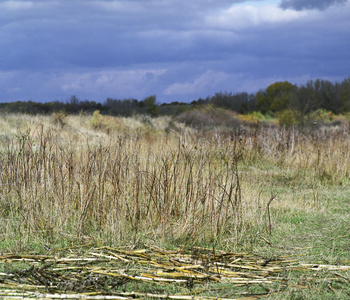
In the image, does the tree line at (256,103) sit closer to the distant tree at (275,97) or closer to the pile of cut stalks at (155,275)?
the distant tree at (275,97)

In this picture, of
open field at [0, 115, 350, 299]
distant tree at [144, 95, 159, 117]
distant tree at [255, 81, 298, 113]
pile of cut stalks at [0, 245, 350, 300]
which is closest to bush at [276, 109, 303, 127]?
distant tree at [144, 95, 159, 117]

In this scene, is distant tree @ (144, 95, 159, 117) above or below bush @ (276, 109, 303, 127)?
above

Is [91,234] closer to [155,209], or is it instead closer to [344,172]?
[155,209]

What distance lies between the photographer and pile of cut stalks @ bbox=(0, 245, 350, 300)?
109 inches

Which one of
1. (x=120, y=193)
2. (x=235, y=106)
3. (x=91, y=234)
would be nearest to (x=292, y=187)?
(x=120, y=193)

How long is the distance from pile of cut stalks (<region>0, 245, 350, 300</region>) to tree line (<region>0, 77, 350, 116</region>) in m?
21.8

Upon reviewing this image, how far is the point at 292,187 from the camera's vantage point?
7.51 metres

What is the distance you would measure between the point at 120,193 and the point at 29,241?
1059mm

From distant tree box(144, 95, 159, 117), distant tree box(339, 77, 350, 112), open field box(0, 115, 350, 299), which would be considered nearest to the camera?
open field box(0, 115, 350, 299)

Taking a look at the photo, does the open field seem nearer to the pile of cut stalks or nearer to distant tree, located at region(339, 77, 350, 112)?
the pile of cut stalks

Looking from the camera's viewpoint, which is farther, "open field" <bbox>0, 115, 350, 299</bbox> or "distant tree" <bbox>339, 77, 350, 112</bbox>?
"distant tree" <bbox>339, 77, 350, 112</bbox>

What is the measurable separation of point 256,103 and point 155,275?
32.9 metres

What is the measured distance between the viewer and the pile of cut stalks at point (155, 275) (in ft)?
9.08

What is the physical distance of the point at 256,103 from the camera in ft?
114
